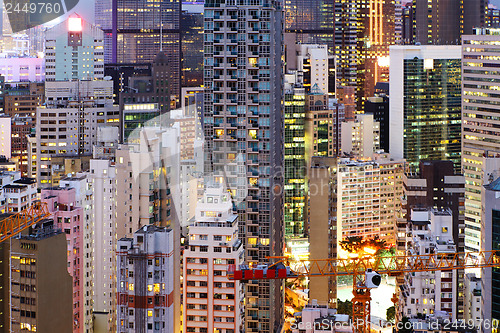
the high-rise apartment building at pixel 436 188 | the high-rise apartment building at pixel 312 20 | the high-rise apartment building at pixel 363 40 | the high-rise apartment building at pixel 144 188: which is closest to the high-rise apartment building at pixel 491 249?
the high-rise apartment building at pixel 144 188

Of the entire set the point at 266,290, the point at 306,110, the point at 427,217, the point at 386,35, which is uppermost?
the point at 386,35

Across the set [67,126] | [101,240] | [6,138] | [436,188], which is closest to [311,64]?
[6,138]

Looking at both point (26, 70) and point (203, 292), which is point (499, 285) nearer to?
point (203, 292)

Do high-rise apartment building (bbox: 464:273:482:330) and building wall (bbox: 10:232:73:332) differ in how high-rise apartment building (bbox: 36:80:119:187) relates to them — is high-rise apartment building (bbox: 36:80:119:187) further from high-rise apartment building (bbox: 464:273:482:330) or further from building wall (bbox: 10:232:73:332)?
high-rise apartment building (bbox: 464:273:482:330)

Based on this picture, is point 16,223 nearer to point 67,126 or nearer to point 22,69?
point 67,126

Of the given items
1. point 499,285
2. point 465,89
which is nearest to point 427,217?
point 499,285

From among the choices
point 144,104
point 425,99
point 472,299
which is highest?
point 425,99
